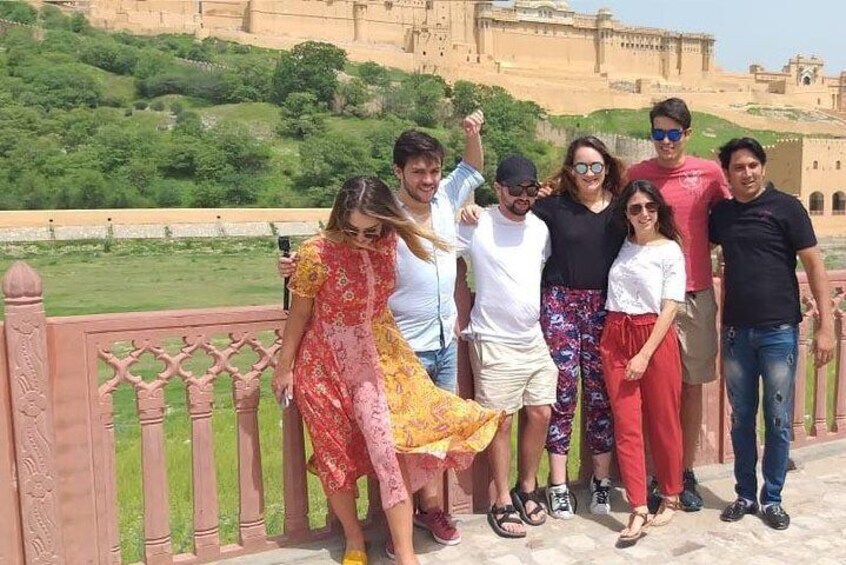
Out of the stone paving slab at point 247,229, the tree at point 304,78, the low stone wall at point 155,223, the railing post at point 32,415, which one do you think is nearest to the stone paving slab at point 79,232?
the low stone wall at point 155,223

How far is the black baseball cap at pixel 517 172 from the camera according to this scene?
3.85 metres

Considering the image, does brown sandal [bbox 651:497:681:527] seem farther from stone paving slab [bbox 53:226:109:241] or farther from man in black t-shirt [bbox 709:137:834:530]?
stone paving slab [bbox 53:226:109:241]

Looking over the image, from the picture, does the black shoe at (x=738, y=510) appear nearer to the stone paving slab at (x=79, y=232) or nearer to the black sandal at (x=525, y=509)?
the black sandal at (x=525, y=509)

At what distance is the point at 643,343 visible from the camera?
13.0 ft

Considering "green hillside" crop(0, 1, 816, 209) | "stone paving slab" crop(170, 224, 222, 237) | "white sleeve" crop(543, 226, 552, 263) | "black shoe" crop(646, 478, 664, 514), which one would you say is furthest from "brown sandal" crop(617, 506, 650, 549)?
"stone paving slab" crop(170, 224, 222, 237)

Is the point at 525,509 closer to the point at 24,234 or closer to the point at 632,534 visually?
the point at 632,534

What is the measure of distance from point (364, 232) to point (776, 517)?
2480 mm

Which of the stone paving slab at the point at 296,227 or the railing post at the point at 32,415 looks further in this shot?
the stone paving slab at the point at 296,227

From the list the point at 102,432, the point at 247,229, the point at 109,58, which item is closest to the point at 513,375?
the point at 102,432

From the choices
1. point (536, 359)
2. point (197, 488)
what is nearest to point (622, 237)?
point (536, 359)

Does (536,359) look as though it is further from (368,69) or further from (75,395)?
(368,69)

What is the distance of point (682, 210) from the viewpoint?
13.8 ft

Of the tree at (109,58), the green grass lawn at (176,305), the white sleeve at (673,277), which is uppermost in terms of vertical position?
the tree at (109,58)

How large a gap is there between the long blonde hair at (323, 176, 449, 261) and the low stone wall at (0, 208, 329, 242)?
2379 centimetres
